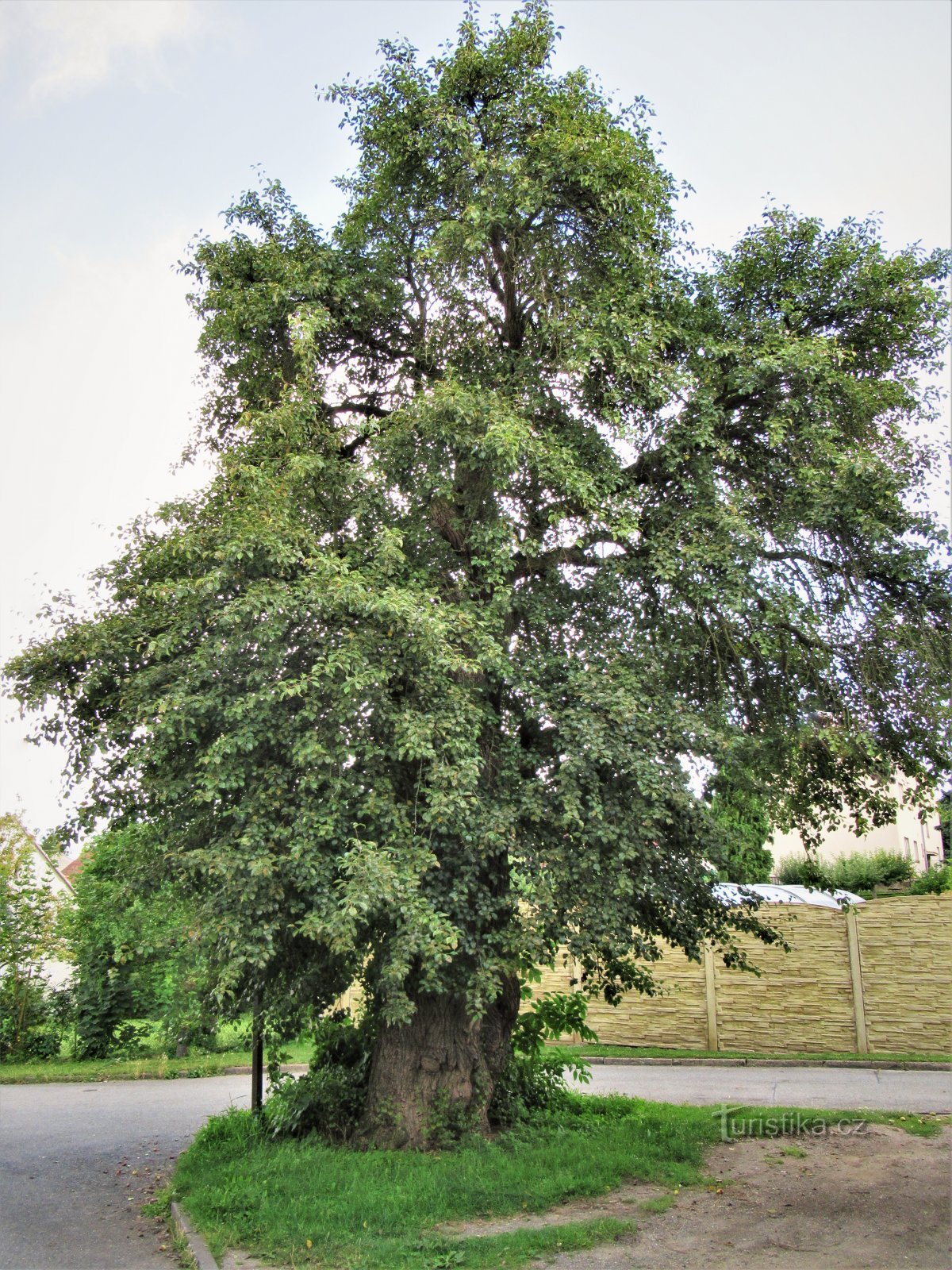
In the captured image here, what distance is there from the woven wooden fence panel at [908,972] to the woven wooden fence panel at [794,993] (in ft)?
1.13

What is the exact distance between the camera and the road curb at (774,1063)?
13.7 m

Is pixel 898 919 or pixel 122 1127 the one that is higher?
pixel 898 919

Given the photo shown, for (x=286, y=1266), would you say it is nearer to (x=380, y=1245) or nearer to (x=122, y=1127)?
(x=380, y=1245)

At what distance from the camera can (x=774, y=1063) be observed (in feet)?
47.8

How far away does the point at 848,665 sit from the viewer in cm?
962

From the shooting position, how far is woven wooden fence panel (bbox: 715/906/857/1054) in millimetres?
14641

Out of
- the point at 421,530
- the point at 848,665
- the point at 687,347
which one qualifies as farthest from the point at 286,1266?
the point at 687,347

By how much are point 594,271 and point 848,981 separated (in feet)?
36.7

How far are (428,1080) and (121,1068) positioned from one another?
29.7 feet

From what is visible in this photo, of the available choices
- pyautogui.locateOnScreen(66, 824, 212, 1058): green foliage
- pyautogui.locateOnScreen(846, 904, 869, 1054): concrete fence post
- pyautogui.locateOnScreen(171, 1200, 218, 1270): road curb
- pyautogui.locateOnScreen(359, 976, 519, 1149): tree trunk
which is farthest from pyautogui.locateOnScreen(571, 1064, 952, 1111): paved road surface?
pyautogui.locateOnScreen(171, 1200, 218, 1270): road curb

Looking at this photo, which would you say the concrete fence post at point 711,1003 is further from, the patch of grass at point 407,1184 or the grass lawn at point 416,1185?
the patch of grass at point 407,1184

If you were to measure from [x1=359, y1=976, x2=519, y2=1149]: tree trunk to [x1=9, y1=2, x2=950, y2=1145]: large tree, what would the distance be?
4 cm

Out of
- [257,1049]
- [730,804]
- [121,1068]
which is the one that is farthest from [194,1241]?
[121,1068]

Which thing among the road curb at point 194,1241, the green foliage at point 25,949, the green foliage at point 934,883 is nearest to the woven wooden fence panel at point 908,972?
the green foliage at point 934,883
